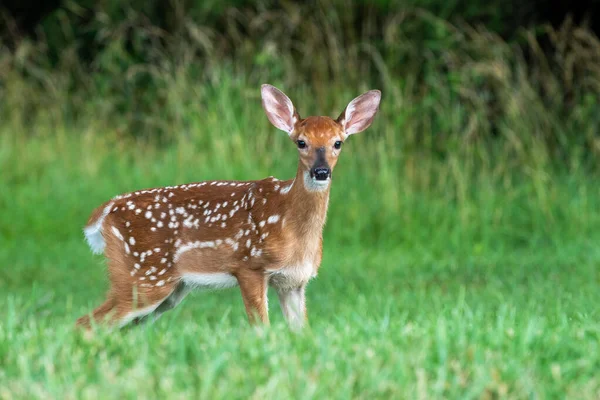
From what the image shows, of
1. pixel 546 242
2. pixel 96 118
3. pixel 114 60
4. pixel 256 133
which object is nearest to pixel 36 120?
pixel 96 118

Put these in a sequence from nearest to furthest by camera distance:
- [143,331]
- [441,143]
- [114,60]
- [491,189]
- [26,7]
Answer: [143,331] → [491,189] → [441,143] → [114,60] → [26,7]

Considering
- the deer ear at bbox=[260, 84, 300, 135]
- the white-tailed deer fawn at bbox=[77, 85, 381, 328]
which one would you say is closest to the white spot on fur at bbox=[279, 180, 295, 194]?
the white-tailed deer fawn at bbox=[77, 85, 381, 328]

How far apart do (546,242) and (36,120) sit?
6.18 meters

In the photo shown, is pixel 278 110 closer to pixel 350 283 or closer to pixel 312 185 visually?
pixel 312 185

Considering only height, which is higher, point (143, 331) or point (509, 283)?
point (143, 331)

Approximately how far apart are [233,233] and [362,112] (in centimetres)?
92

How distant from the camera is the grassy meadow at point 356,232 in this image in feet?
11.8

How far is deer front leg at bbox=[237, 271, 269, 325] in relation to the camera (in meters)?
5.08

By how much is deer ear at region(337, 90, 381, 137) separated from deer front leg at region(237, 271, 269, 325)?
91cm

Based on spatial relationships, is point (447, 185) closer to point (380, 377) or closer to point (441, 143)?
point (441, 143)

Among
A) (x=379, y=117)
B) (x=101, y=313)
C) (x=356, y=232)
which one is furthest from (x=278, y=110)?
(x=379, y=117)

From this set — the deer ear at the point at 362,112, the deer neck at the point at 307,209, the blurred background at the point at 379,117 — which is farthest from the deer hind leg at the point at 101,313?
the blurred background at the point at 379,117

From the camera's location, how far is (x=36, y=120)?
1226 centimetres

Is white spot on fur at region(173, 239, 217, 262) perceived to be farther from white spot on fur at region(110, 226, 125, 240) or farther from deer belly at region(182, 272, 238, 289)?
white spot on fur at region(110, 226, 125, 240)
